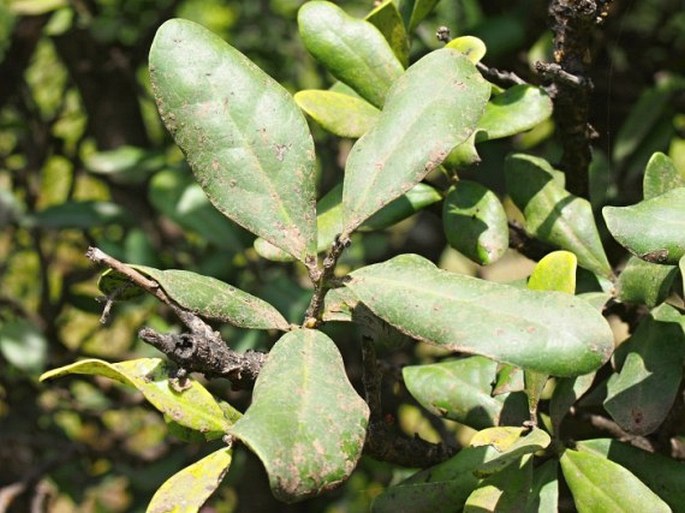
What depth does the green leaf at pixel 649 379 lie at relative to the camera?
2.50ft

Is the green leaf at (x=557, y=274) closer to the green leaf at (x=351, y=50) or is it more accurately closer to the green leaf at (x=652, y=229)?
the green leaf at (x=652, y=229)

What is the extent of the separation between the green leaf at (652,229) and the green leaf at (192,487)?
0.97 feet

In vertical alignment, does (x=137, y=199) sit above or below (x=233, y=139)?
below

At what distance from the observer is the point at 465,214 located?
2.81ft

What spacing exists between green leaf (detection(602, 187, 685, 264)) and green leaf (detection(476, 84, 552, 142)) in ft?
0.52

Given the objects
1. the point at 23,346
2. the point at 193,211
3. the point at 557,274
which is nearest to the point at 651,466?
the point at 557,274

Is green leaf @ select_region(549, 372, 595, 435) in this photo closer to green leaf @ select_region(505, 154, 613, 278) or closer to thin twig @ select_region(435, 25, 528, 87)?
green leaf @ select_region(505, 154, 613, 278)

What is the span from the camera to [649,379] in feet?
2.55

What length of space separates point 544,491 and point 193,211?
29.7 inches

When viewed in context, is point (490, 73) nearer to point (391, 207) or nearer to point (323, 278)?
point (391, 207)

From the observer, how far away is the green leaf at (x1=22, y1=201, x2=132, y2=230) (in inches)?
61.9

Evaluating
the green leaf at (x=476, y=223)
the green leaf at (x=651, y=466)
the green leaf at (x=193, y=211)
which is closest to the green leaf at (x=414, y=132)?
the green leaf at (x=476, y=223)

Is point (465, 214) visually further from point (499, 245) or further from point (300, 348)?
point (300, 348)

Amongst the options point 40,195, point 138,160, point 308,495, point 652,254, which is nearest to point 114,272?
point 308,495
